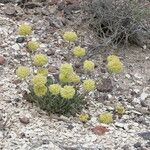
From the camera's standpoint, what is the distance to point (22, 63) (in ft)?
17.3

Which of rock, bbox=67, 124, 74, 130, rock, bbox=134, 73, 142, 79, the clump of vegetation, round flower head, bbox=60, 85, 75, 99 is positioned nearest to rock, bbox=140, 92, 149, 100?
rock, bbox=134, 73, 142, 79

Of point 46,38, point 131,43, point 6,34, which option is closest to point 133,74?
point 131,43

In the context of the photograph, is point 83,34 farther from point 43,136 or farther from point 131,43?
point 43,136

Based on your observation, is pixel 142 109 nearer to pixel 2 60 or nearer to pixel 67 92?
pixel 67 92

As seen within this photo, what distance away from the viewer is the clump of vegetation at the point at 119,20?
567cm

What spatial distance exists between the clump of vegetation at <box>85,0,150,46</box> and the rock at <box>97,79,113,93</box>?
0.48 metres

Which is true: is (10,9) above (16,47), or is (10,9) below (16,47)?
above

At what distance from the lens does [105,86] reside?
5.18m

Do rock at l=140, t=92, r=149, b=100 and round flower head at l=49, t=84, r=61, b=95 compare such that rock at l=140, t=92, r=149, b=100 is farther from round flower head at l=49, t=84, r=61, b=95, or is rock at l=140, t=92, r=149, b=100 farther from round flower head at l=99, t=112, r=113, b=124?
round flower head at l=49, t=84, r=61, b=95

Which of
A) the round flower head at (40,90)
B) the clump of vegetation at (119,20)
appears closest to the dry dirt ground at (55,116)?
the clump of vegetation at (119,20)

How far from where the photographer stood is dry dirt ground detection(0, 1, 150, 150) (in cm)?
→ 434

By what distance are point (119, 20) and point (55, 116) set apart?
144 centimetres

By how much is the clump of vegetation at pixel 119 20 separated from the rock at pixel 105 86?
1.57 feet

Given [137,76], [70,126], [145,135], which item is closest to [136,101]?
[137,76]
